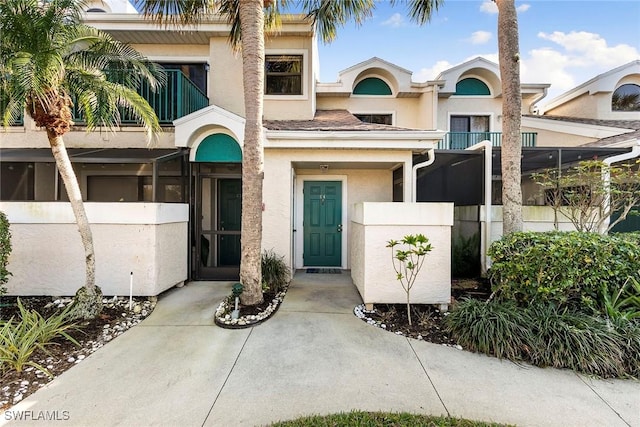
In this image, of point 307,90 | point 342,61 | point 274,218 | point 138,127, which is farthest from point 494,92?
point 138,127

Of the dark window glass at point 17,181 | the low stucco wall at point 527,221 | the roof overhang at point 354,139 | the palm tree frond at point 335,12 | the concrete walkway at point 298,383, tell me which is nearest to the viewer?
the concrete walkway at point 298,383

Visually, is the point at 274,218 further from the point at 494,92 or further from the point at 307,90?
the point at 494,92

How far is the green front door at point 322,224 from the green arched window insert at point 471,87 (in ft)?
24.5

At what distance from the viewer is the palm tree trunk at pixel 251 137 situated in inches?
206

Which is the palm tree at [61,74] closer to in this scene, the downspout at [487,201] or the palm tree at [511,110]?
the palm tree at [511,110]

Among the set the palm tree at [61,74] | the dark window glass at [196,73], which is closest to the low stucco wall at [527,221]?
the palm tree at [61,74]

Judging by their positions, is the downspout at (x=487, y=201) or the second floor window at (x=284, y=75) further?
the second floor window at (x=284, y=75)

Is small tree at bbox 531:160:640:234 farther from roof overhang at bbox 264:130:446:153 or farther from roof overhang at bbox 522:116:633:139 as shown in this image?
roof overhang at bbox 522:116:633:139

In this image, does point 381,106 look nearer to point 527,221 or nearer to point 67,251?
point 527,221

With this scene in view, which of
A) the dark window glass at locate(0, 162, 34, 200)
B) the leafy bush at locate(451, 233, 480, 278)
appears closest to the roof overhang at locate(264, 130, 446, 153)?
the leafy bush at locate(451, 233, 480, 278)

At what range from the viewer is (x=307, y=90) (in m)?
9.14

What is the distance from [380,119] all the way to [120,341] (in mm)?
10676

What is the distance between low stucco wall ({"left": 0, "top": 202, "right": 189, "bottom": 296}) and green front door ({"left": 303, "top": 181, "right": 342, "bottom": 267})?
4113mm

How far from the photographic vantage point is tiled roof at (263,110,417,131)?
23.0 feet
